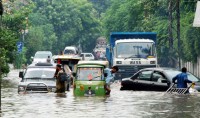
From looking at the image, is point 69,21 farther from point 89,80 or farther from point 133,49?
point 89,80

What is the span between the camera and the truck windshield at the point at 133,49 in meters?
47.0

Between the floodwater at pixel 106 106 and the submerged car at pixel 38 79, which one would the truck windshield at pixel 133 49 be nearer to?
the submerged car at pixel 38 79

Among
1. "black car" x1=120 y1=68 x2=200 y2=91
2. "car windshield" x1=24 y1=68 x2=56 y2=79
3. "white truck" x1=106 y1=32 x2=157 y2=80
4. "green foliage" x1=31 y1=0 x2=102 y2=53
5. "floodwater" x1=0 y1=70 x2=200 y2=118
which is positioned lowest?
"floodwater" x1=0 y1=70 x2=200 y2=118

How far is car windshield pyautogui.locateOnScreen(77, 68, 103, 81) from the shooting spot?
33812 mm

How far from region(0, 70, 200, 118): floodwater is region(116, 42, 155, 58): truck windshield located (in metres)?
13.5

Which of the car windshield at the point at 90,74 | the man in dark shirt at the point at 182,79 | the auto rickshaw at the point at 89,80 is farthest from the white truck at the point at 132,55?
the man in dark shirt at the point at 182,79

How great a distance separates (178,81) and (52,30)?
3717 inches

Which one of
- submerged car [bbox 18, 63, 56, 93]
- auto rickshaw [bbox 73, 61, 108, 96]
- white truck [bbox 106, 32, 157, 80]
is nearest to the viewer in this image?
auto rickshaw [bbox 73, 61, 108, 96]

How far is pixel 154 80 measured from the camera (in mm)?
34719

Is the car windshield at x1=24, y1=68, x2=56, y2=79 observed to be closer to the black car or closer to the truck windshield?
the black car

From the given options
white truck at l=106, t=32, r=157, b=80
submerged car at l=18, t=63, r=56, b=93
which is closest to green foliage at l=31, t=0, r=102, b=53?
white truck at l=106, t=32, r=157, b=80

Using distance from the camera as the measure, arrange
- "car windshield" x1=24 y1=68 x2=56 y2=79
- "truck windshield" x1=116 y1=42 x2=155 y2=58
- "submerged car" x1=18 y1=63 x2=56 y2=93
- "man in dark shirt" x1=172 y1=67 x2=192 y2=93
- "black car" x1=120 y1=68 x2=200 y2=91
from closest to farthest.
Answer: "man in dark shirt" x1=172 y1=67 x2=192 y2=93 < "black car" x1=120 y1=68 x2=200 y2=91 < "submerged car" x1=18 y1=63 x2=56 y2=93 < "car windshield" x1=24 y1=68 x2=56 y2=79 < "truck windshield" x1=116 y1=42 x2=155 y2=58

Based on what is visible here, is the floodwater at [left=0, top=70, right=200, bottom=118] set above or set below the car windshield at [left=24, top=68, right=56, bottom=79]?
below

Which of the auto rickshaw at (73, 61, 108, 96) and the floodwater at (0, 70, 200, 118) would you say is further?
the auto rickshaw at (73, 61, 108, 96)
